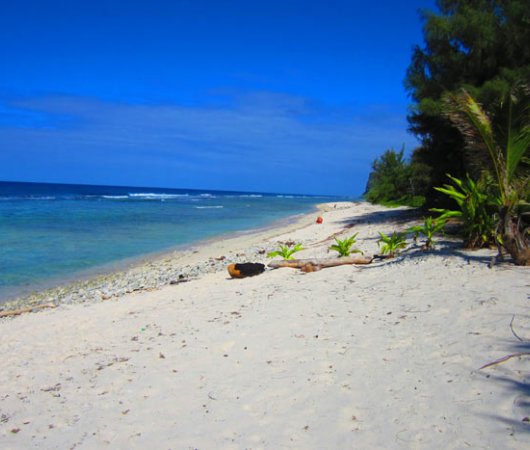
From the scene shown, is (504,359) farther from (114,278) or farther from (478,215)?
(114,278)

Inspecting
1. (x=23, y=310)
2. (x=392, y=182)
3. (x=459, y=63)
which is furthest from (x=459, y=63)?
(x=392, y=182)

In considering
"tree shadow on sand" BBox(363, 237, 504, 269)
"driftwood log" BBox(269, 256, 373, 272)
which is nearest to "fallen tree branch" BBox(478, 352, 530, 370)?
"tree shadow on sand" BBox(363, 237, 504, 269)

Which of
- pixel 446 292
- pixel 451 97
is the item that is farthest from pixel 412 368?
pixel 451 97

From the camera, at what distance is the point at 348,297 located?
21.0 ft

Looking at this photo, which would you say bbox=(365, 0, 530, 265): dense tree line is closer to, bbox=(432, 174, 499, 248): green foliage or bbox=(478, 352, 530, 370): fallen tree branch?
bbox=(432, 174, 499, 248): green foliage

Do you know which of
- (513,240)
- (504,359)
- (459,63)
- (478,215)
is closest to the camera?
(504,359)

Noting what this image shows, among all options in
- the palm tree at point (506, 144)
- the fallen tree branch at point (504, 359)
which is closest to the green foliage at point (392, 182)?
the palm tree at point (506, 144)

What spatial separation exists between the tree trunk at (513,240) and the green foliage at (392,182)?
74.9 feet

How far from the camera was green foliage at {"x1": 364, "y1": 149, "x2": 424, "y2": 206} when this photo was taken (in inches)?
1240

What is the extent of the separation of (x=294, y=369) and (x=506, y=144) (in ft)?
17.7

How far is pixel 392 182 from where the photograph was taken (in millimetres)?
34188

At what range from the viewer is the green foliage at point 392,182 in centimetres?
3150

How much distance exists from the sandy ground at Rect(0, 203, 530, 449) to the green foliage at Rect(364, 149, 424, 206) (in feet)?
80.2

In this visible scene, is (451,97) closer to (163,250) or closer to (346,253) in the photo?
(346,253)
